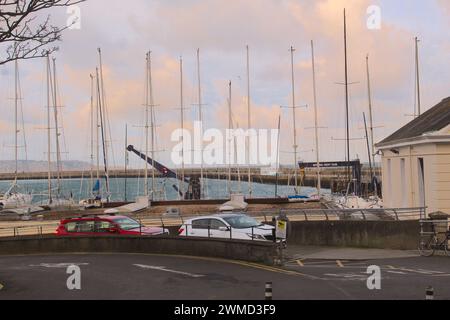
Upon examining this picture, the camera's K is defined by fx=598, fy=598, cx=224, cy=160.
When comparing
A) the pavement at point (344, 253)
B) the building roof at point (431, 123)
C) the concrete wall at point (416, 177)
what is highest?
the building roof at point (431, 123)

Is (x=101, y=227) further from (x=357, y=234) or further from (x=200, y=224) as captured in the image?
(x=357, y=234)

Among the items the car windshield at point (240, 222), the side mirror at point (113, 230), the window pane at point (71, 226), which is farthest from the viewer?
the window pane at point (71, 226)

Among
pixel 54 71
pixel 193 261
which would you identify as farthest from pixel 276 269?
pixel 54 71

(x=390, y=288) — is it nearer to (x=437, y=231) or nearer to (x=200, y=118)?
(x=437, y=231)

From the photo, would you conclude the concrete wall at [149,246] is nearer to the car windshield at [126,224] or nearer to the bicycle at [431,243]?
the car windshield at [126,224]

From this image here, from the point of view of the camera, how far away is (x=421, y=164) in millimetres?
24234

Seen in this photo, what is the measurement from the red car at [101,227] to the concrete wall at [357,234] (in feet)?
20.1

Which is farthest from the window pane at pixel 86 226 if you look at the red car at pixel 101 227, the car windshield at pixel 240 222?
the car windshield at pixel 240 222

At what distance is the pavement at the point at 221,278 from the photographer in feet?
43.9

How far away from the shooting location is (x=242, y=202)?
47.3 m

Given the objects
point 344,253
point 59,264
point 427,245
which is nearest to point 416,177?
point 427,245

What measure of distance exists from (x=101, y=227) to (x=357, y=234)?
36.0 ft

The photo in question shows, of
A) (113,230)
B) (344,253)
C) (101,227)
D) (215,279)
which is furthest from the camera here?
(101,227)
